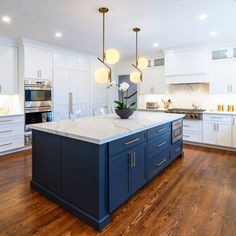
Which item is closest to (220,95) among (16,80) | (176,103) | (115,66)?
(176,103)

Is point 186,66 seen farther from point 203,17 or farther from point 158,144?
point 158,144

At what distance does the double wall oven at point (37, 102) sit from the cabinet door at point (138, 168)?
333cm

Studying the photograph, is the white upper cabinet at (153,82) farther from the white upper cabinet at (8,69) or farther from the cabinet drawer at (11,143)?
the cabinet drawer at (11,143)

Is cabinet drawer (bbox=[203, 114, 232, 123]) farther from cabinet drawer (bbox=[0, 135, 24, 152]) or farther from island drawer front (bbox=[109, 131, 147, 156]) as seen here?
cabinet drawer (bbox=[0, 135, 24, 152])

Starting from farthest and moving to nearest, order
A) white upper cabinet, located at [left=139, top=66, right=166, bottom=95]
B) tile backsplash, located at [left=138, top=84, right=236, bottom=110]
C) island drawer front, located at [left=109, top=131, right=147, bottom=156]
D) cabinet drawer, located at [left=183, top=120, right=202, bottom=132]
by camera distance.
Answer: white upper cabinet, located at [left=139, top=66, right=166, bottom=95] < tile backsplash, located at [left=138, top=84, right=236, bottom=110] < cabinet drawer, located at [left=183, top=120, right=202, bottom=132] < island drawer front, located at [left=109, top=131, right=147, bottom=156]

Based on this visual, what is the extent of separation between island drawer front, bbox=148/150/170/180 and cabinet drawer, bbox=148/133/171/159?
90 millimetres

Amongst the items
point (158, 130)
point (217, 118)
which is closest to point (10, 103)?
point (158, 130)

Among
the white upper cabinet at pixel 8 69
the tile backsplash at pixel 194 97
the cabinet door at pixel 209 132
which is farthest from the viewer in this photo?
the tile backsplash at pixel 194 97

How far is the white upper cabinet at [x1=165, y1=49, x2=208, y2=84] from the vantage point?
5137 millimetres

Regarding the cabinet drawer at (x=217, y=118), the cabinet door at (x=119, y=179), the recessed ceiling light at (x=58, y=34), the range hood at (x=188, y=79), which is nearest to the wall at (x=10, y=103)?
the recessed ceiling light at (x=58, y=34)

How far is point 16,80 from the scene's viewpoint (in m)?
4.79

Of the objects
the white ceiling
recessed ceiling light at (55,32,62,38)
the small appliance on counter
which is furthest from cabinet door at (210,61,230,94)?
recessed ceiling light at (55,32,62,38)

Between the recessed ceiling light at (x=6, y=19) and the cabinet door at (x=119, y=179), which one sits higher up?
the recessed ceiling light at (x=6, y=19)

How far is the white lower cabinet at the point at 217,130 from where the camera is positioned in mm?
4691
